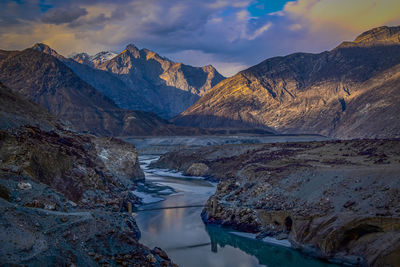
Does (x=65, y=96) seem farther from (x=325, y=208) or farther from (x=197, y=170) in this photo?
(x=325, y=208)

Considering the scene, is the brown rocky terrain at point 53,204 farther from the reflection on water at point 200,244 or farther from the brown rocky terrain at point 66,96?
the brown rocky terrain at point 66,96

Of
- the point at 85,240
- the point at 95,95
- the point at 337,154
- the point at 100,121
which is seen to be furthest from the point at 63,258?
the point at 95,95

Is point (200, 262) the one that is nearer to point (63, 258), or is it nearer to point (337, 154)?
point (63, 258)

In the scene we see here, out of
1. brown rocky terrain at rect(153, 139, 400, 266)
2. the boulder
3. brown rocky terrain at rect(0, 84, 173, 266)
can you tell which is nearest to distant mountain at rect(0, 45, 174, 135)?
the boulder

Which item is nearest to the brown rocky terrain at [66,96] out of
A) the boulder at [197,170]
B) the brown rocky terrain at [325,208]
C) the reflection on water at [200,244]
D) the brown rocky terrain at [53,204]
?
the boulder at [197,170]

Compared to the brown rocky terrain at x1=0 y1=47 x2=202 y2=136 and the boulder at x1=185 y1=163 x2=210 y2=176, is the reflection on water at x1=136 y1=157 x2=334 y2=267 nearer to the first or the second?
the boulder at x1=185 y1=163 x2=210 y2=176

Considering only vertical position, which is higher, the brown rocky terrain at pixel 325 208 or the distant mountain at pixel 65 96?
the distant mountain at pixel 65 96
